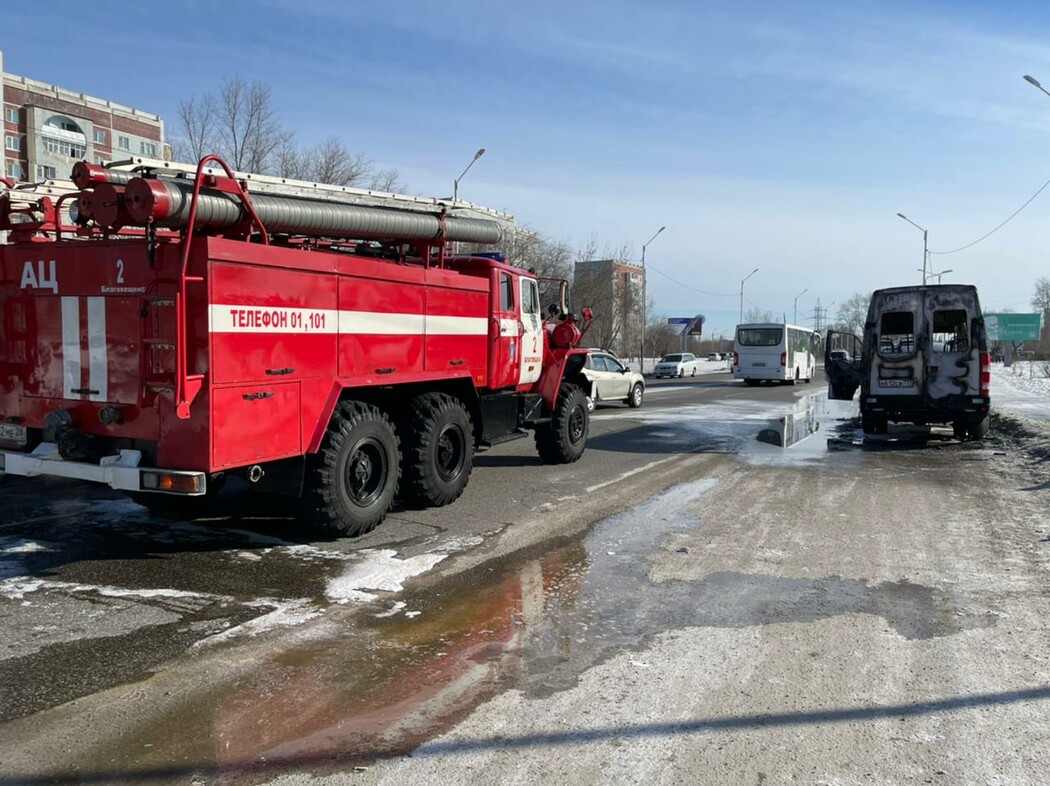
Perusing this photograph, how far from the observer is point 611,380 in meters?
22.4

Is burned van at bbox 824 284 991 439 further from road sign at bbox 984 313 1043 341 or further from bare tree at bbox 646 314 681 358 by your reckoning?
road sign at bbox 984 313 1043 341

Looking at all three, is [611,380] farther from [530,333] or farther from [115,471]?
[115,471]

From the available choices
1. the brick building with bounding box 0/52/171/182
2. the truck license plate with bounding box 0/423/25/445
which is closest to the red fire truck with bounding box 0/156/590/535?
the truck license plate with bounding box 0/423/25/445

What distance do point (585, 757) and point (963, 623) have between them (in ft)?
9.91

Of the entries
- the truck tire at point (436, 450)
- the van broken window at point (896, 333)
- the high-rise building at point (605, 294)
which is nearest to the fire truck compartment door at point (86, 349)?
the truck tire at point (436, 450)

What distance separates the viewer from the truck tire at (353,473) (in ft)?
22.0

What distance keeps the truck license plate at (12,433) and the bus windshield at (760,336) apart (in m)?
35.1

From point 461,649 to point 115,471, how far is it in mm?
2943

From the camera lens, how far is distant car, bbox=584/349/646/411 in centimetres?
2198

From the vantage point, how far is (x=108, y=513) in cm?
784

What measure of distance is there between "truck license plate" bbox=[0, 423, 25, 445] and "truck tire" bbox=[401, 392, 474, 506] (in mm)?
3211

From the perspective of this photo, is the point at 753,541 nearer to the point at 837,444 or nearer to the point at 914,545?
the point at 914,545

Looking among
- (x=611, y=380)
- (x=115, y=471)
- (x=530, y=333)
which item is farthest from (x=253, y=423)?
(x=611, y=380)

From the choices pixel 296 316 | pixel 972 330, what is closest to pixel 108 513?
pixel 296 316
